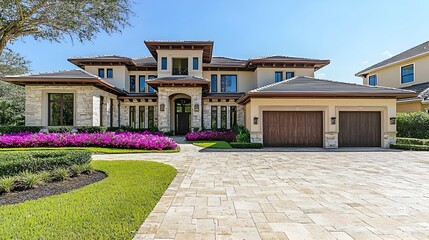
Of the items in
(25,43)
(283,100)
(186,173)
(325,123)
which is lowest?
(186,173)

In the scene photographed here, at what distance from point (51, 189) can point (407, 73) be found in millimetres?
25811

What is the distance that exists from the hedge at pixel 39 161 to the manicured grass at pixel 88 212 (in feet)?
4.62

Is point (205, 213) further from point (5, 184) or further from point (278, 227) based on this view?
point (5, 184)

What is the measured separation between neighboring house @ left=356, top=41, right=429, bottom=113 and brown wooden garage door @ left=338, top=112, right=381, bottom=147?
18.8 ft

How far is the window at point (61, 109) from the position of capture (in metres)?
16.3

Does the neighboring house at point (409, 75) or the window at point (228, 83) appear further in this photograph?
the window at point (228, 83)

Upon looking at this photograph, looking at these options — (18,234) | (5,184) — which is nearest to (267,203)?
(18,234)

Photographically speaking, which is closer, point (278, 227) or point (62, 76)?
point (278, 227)

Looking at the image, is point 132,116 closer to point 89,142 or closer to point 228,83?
point 89,142

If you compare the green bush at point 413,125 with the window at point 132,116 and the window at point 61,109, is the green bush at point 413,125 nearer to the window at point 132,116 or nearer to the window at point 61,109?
the window at point 132,116

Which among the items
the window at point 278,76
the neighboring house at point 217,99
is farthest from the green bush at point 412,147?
the window at point 278,76

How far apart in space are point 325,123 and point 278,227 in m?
11.4

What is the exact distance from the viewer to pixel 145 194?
480 centimetres

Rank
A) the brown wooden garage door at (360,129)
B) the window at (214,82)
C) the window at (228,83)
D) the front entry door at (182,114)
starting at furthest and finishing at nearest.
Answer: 1. the window at (228,83)
2. the window at (214,82)
3. the front entry door at (182,114)
4. the brown wooden garage door at (360,129)
